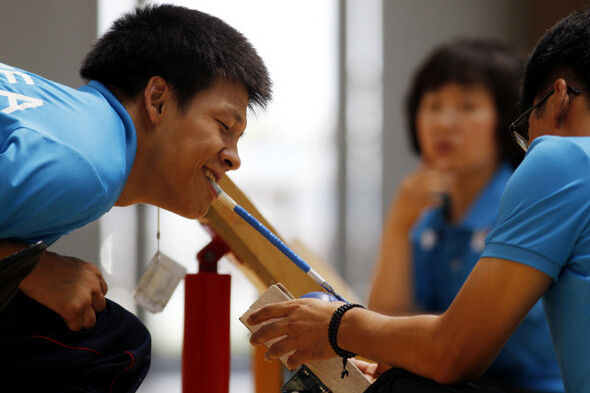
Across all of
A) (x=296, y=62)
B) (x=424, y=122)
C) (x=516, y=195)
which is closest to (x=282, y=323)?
(x=516, y=195)

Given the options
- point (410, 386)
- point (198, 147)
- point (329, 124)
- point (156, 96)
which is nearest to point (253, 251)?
point (198, 147)

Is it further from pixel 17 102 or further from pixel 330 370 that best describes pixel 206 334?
pixel 17 102

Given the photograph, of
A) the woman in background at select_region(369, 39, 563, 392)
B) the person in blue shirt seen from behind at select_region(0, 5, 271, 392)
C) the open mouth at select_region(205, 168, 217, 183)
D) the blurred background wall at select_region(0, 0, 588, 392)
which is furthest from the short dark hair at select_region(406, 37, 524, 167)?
the blurred background wall at select_region(0, 0, 588, 392)

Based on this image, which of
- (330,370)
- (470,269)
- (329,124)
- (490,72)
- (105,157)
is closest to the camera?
(105,157)

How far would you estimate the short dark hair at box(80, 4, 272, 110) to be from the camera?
1273 mm

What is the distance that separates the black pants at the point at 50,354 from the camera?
3.58 feet

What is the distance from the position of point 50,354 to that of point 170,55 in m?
0.53

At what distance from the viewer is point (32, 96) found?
1056 mm

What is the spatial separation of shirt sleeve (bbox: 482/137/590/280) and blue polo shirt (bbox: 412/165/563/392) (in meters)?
0.79

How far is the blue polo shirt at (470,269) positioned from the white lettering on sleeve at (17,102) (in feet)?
3.94

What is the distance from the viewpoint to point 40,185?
35.8 inches

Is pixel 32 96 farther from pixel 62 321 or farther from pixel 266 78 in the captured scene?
pixel 266 78

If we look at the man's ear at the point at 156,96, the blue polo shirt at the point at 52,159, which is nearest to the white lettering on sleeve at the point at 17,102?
the blue polo shirt at the point at 52,159

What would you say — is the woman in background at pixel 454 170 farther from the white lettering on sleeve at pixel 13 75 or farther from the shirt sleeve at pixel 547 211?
the white lettering on sleeve at pixel 13 75
